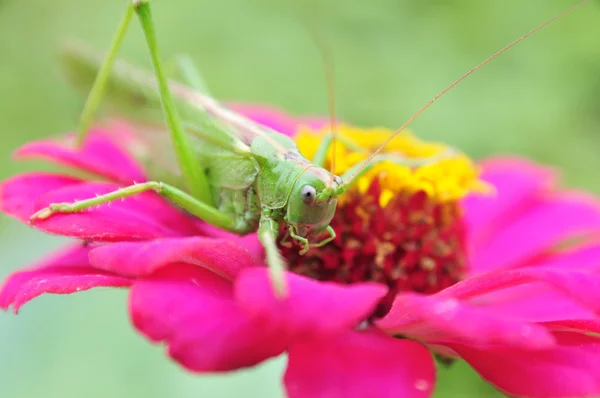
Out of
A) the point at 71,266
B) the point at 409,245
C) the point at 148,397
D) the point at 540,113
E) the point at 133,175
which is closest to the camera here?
the point at 71,266

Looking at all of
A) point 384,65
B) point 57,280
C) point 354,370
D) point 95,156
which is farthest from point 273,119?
point 384,65

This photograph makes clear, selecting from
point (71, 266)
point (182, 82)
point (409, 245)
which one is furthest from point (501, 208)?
point (71, 266)

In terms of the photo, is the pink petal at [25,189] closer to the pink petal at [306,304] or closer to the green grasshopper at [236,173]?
the green grasshopper at [236,173]

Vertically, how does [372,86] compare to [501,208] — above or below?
above

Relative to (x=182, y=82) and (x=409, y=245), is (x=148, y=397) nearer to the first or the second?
(x=409, y=245)

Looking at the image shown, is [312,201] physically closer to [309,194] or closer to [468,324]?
[309,194]

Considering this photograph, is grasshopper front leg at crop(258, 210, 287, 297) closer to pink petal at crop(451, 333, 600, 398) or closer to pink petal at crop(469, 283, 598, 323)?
pink petal at crop(451, 333, 600, 398)

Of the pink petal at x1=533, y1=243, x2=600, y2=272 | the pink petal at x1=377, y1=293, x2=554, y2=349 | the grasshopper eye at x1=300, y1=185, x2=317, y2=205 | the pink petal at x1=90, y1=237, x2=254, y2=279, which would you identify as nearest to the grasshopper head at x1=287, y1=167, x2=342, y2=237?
the grasshopper eye at x1=300, y1=185, x2=317, y2=205
